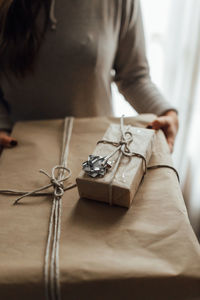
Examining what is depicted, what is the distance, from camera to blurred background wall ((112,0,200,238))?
88cm

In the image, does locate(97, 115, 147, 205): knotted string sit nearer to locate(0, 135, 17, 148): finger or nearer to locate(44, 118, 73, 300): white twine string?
locate(44, 118, 73, 300): white twine string

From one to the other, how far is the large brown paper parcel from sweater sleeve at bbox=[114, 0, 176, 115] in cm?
26

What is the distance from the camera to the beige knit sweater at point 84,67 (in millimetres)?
609

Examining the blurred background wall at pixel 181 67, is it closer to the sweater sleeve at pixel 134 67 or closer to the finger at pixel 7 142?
the sweater sleeve at pixel 134 67

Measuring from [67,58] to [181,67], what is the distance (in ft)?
1.69

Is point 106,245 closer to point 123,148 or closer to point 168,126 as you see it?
point 123,148

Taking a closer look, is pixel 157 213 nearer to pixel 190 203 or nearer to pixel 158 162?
pixel 158 162

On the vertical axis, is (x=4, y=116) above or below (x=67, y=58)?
below

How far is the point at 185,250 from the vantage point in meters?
0.34

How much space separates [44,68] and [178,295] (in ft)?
1.69

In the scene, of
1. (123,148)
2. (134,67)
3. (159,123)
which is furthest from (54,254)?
(134,67)

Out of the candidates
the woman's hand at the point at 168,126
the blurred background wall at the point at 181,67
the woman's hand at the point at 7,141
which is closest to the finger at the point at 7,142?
the woman's hand at the point at 7,141

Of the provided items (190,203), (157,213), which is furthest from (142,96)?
(190,203)

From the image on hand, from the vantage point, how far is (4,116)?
0.68 metres
